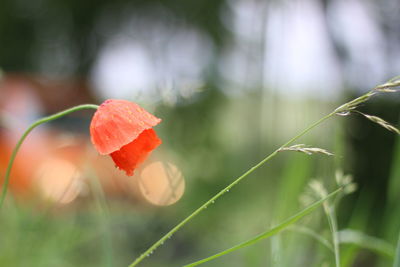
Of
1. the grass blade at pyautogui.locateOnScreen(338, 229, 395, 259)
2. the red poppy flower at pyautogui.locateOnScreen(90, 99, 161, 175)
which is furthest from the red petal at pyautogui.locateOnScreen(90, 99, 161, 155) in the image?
the grass blade at pyautogui.locateOnScreen(338, 229, 395, 259)

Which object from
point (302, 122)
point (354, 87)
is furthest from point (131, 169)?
point (354, 87)

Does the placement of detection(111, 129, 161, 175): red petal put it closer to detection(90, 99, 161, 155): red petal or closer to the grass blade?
detection(90, 99, 161, 155): red petal

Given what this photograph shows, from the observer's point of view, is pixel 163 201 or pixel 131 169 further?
pixel 163 201

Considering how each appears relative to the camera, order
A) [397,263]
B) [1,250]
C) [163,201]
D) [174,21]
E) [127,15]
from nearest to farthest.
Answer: [397,263] < [163,201] < [1,250] < [174,21] < [127,15]

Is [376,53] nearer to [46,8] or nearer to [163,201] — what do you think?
[163,201]

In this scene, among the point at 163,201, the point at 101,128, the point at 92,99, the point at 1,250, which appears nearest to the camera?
the point at 101,128

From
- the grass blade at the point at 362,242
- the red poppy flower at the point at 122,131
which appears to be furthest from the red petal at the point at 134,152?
the grass blade at the point at 362,242

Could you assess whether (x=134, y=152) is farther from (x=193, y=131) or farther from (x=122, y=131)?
(x=193, y=131)
